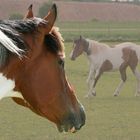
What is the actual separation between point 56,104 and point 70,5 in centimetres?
8141

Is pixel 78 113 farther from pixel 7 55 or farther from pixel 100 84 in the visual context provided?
pixel 100 84

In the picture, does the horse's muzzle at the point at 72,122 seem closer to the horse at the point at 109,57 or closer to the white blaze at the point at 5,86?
the white blaze at the point at 5,86

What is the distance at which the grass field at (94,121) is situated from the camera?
8.13m

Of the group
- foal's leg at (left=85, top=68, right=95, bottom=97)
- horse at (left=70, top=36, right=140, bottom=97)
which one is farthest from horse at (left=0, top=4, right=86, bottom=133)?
horse at (left=70, top=36, right=140, bottom=97)

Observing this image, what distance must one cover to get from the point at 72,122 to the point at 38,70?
0.34 meters

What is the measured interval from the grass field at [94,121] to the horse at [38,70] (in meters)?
5.58

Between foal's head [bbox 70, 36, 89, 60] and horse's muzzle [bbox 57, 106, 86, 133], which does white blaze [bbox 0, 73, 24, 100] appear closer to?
horse's muzzle [bbox 57, 106, 86, 133]

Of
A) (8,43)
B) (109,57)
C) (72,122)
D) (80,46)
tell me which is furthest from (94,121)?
(8,43)

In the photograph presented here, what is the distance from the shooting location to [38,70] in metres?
2.19

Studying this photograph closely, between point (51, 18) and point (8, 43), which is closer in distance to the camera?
point (8, 43)

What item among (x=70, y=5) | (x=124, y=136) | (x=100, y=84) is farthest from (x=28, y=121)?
(x=70, y=5)

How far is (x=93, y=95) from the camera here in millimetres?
13500

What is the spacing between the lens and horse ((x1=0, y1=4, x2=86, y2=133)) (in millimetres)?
2055

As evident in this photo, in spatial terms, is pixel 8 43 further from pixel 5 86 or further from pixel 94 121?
pixel 94 121
